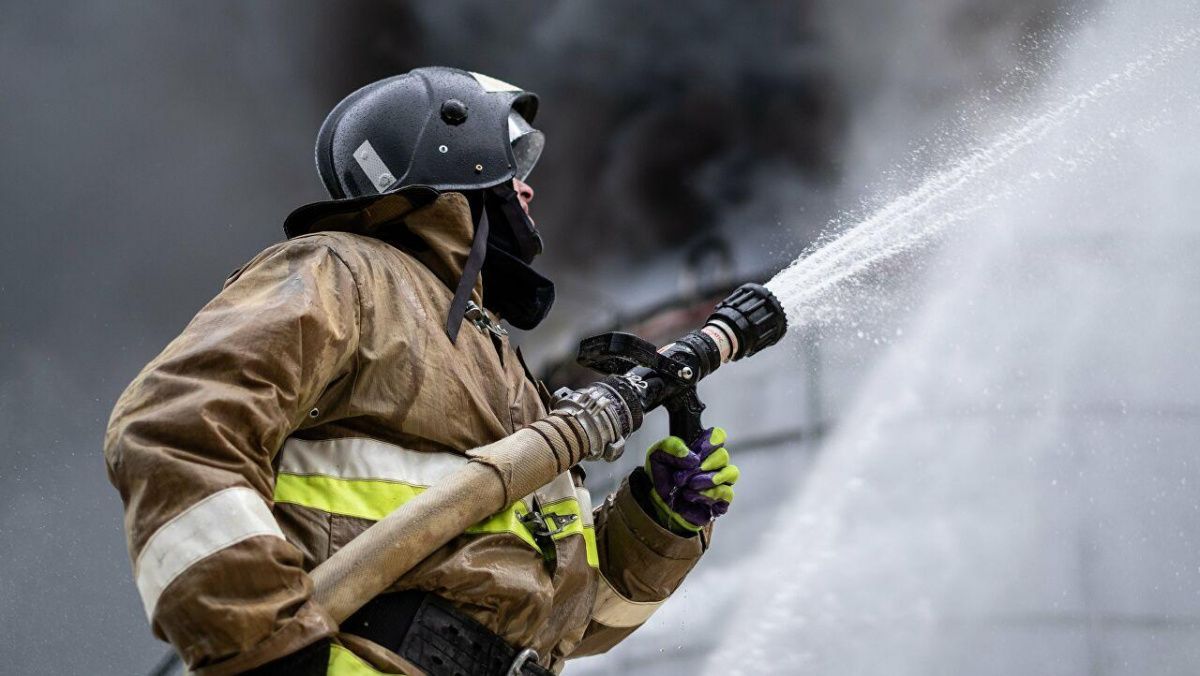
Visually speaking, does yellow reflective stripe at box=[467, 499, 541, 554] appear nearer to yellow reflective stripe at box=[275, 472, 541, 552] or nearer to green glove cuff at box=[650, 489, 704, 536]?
yellow reflective stripe at box=[275, 472, 541, 552]

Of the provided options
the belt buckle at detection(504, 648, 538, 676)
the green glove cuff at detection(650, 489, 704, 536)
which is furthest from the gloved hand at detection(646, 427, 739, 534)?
the belt buckle at detection(504, 648, 538, 676)

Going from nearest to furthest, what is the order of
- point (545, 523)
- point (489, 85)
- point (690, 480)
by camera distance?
point (545, 523)
point (690, 480)
point (489, 85)

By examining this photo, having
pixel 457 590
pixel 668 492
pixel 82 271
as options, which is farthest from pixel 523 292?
pixel 82 271

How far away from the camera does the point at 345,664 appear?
2.16 metres

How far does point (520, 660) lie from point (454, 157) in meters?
1.28

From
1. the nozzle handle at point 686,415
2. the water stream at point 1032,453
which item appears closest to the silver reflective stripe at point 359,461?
the nozzle handle at point 686,415

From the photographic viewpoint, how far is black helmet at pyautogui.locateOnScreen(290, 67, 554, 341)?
309 centimetres

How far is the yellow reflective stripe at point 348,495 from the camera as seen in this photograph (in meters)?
2.39

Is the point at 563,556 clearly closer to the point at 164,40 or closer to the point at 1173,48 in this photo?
the point at 164,40

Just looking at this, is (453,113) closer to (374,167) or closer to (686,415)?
(374,167)

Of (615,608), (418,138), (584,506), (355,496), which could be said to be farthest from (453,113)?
(615,608)

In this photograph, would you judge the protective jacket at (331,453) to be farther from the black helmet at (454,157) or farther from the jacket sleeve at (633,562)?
the black helmet at (454,157)

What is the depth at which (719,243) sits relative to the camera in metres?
7.94

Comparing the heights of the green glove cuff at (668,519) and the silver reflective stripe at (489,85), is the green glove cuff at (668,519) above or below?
below
